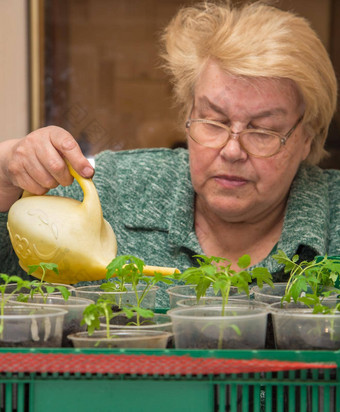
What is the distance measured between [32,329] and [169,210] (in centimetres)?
102

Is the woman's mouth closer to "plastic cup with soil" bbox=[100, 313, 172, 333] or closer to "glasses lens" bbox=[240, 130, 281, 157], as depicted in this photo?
"glasses lens" bbox=[240, 130, 281, 157]

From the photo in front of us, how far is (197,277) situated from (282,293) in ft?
0.77

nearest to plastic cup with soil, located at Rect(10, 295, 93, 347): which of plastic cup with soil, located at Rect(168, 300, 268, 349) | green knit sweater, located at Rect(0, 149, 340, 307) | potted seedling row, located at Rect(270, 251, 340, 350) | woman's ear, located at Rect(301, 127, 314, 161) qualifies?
plastic cup with soil, located at Rect(168, 300, 268, 349)

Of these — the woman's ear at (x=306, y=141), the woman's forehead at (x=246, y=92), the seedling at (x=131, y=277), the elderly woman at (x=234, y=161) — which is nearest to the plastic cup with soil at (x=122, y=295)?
the seedling at (x=131, y=277)

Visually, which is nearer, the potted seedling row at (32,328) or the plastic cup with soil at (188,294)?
the potted seedling row at (32,328)

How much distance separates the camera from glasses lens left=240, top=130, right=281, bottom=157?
1.53 m

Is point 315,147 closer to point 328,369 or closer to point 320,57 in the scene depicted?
point 320,57

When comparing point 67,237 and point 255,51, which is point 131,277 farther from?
point 255,51

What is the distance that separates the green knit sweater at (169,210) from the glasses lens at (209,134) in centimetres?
22

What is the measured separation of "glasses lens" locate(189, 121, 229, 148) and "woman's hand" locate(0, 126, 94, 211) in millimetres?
450

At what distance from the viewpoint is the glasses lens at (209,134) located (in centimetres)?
154

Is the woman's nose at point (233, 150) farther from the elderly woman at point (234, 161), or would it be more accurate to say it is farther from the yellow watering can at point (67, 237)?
the yellow watering can at point (67, 237)

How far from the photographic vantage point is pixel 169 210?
175cm

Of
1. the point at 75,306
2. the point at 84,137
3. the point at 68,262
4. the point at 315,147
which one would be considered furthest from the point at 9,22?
the point at 75,306
